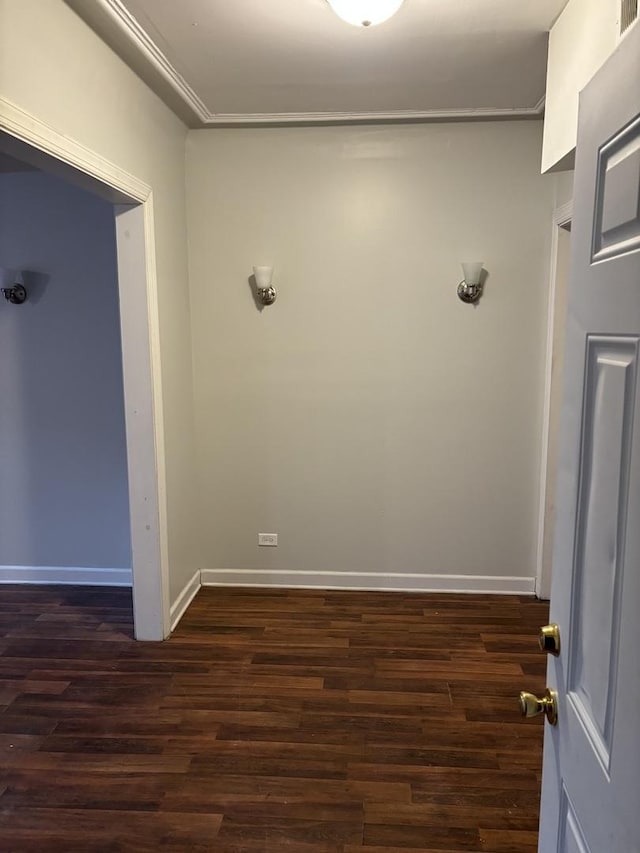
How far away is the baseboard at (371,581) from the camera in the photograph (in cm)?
371

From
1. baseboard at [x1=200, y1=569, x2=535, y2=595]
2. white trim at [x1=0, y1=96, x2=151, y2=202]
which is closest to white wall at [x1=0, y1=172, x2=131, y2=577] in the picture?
baseboard at [x1=200, y1=569, x2=535, y2=595]

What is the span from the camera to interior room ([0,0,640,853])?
7.08 ft

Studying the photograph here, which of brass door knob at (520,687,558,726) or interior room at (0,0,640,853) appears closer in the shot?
brass door knob at (520,687,558,726)

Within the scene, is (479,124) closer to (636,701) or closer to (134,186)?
(134,186)

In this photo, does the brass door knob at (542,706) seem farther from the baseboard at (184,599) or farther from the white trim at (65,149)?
the baseboard at (184,599)

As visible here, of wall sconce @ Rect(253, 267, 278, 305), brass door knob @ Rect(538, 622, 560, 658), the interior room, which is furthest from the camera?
wall sconce @ Rect(253, 267, 278, 305)

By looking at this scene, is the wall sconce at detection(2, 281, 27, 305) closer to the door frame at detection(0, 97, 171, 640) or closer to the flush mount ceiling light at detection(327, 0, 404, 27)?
the door frame at detection(0, 97, 171, 640)

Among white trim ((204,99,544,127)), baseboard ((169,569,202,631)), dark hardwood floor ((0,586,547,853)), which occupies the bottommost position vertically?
dark hardwood floor ((0,586,547,853))

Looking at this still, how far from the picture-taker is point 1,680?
2.84 metres

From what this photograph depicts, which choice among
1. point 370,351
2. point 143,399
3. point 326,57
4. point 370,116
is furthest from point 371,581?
point 326,57

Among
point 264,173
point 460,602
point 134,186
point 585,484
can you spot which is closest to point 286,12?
point 134,186

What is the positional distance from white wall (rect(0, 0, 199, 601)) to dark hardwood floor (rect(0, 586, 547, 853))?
0.60m

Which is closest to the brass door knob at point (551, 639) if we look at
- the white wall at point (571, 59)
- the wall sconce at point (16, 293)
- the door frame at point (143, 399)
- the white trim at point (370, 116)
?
the white wall at point (571, 59)

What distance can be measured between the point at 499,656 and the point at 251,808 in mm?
1456
